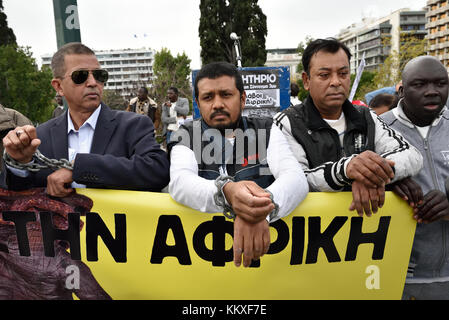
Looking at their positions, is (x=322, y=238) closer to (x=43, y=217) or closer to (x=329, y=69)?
(x=329, y=69)

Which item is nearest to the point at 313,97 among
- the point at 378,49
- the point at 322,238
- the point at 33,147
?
the point at 322,238

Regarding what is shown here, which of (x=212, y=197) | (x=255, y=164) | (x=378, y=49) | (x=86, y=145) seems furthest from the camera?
(x=378, y=49)

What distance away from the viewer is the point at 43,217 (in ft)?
6.98

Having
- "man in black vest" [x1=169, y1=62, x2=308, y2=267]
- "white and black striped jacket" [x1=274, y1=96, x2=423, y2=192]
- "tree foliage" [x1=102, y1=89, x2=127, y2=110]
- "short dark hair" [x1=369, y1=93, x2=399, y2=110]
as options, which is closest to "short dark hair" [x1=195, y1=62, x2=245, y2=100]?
"man in black vest" [x1=169, y1=62, x2=308, y2=267]

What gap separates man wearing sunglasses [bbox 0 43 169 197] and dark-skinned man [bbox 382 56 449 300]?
1401 millimetres

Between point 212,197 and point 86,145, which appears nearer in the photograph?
point 212,197

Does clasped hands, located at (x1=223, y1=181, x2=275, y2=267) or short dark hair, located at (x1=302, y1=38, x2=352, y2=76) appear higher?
short dark hair, located at (x1=302, y1=38, x2=352, y2=76)

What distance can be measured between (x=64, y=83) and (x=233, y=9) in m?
35.1

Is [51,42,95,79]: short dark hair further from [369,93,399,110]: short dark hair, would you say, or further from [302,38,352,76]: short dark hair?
[369,93,399,110]: short dark hair

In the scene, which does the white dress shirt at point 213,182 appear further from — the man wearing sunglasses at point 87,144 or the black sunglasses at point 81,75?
the black sunglasses at point 81,75

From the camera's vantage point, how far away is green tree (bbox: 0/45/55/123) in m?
25.9

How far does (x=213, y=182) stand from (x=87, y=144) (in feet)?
3.09

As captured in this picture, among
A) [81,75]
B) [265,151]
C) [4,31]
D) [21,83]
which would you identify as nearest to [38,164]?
[81,75]
